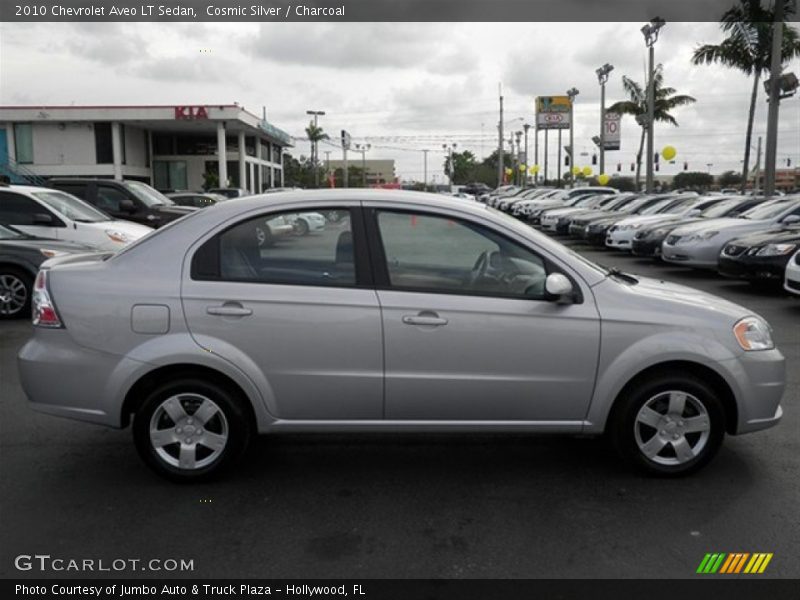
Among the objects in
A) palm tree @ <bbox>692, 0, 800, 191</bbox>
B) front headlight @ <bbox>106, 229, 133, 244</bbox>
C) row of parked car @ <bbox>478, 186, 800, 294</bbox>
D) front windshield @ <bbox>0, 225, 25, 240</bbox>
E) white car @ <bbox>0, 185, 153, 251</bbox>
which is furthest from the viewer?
palm tree @ <bbox>692, 0, 800, 191</bbox>

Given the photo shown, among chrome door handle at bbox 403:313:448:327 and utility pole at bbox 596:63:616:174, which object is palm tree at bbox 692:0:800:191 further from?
chrome door handle at bbox 403:313:448:327

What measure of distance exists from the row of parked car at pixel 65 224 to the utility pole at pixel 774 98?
639 inches

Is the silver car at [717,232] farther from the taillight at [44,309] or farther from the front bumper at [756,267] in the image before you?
the taillight at [44,309]

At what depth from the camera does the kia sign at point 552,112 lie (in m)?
67.2

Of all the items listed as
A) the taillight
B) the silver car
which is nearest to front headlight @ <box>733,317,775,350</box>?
the taillight

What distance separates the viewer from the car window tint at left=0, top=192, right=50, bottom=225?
1126cm

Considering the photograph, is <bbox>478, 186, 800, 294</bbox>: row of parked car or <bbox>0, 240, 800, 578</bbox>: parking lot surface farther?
<bbox>478, 186, 800, 294</bbox>: row of parked car

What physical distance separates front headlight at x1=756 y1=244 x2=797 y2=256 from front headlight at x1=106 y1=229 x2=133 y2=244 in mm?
9445

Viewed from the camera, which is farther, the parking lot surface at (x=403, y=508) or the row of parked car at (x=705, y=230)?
the row of parked car at (x=705, y=230)

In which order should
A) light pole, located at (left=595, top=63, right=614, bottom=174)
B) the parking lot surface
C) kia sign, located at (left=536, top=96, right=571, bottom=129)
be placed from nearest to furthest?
the parking lot surface < light pole, located at (left=595, top=63, right=614, bottom=174) < kia sign, located at (left=536, top=96, right=571, bottom=129)

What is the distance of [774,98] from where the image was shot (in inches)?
827

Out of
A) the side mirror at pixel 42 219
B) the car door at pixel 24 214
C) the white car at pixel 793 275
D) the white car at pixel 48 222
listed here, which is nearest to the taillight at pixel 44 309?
the white car at pixel 48 222

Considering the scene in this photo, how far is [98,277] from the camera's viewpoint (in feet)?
13.7
